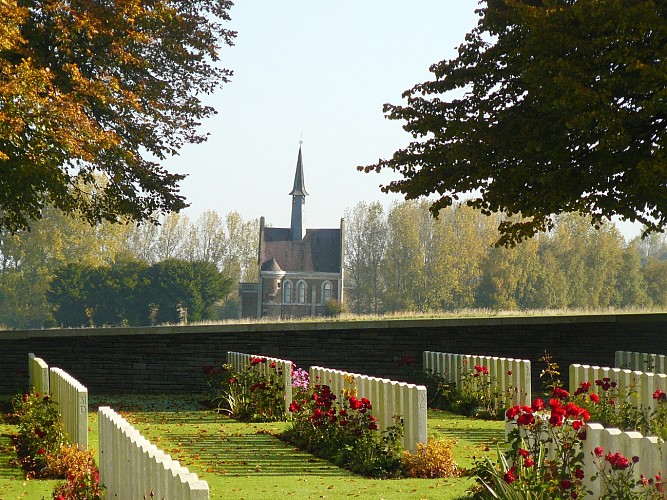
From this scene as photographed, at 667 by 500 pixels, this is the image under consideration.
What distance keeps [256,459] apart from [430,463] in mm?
2032

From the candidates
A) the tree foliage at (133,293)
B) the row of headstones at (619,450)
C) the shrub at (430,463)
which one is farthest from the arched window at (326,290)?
the row of headstones at (619,450)

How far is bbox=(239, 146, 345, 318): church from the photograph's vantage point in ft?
288

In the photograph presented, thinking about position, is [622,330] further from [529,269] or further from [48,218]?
[529,269]

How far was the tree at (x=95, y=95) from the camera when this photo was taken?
55.0ft

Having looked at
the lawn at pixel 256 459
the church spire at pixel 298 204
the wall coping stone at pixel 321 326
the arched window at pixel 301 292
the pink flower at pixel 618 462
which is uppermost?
the church spire at pixel 298 204

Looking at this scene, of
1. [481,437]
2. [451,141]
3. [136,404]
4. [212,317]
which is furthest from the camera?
[212,317]

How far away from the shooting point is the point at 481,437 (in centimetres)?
1114

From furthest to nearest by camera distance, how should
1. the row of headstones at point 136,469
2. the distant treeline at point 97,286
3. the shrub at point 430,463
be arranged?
the distant treeline at point 97,286 < the shrub at point 430,463 < the row of headstones at point 136,469

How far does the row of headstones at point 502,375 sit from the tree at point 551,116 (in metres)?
3.57

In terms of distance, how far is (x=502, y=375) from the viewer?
1371 cm

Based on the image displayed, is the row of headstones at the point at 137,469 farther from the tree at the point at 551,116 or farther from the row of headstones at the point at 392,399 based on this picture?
the tree at the point at 551,116

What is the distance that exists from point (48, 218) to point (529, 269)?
1273 inches

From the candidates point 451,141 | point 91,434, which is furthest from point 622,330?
point 91,434

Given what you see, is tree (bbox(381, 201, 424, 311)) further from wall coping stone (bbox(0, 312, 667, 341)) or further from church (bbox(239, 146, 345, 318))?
wall coping stone (bbox(0, 312, 667, 341))
